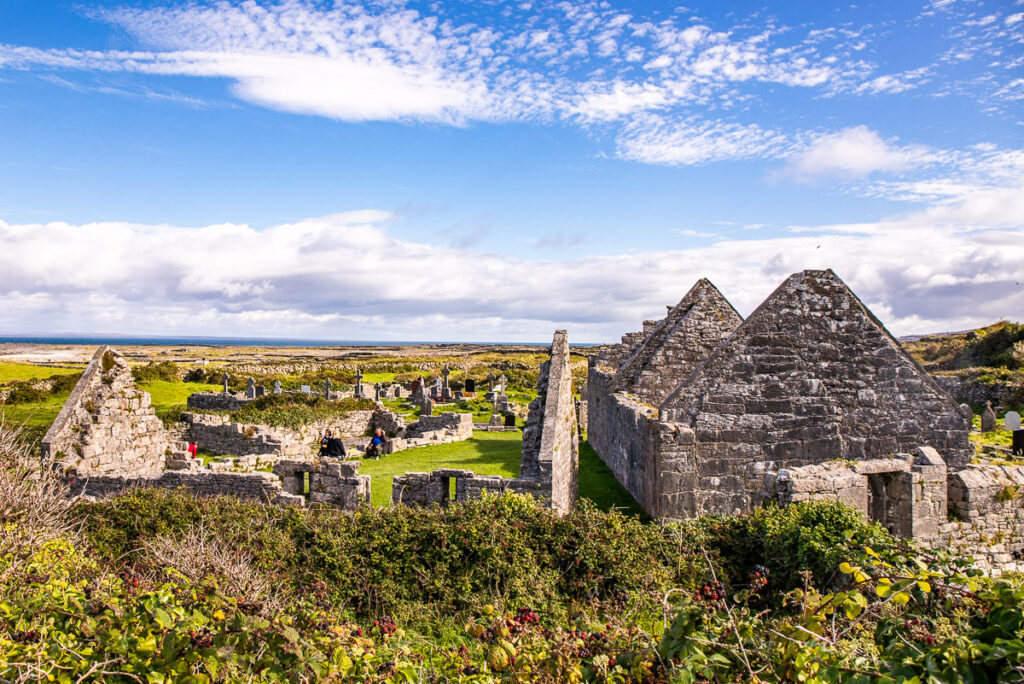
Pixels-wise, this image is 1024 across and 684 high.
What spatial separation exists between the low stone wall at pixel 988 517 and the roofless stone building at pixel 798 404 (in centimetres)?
141

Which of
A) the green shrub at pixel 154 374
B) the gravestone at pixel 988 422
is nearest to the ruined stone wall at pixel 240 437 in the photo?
the green shrub at pixel 154 374

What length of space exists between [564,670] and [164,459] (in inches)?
621

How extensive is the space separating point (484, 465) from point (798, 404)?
9048 millimetres

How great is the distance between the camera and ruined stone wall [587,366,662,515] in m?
10.7

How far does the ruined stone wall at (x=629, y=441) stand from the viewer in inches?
421

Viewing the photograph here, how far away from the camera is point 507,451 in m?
20.9

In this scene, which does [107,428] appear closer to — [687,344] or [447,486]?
[447,486]

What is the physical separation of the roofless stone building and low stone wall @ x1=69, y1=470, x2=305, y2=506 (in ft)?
23.3

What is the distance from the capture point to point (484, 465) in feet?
57.2

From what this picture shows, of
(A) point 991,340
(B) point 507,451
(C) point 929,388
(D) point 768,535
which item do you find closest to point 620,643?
(D) point 768,535

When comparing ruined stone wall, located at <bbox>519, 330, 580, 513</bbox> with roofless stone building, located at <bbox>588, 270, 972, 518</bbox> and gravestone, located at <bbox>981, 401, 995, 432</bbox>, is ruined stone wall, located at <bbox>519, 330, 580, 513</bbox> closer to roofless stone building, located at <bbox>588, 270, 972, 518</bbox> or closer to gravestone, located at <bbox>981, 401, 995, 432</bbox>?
roofless stone building, located at <bbox>588, 270, 972, 518</bbox>

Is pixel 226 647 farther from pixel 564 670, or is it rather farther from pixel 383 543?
pixel 383 543

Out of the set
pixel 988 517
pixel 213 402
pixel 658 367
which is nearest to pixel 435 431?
pixel 658 367

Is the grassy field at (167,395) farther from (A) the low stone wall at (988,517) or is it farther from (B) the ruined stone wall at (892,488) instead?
(A) the low stone wall at (988,517)
